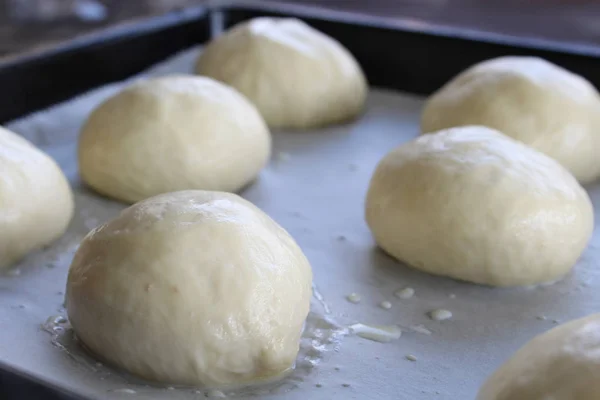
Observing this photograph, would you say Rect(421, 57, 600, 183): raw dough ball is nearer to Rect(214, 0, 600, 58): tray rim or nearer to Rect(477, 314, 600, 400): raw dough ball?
Rect(214, 0, 600, 58): tray rim

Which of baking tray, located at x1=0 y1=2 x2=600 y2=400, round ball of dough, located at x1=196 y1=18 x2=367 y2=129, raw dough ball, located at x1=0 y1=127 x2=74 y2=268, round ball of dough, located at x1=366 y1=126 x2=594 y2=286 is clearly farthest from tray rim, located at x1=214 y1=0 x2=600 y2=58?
raw dough ball, located at x1=0 y1=127 x2=74 y2=268

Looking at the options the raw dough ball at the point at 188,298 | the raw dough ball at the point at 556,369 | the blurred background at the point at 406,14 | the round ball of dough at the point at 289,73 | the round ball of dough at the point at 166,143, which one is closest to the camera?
the raw dough ball at the point at 556,369

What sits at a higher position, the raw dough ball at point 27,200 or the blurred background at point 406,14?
the raw dough ball at point 27,200

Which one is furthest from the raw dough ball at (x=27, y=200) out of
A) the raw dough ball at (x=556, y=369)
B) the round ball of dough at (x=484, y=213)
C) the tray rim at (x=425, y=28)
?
the tray rim at (x=425, y=28)

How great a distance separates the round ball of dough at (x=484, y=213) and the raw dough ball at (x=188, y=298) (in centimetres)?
30

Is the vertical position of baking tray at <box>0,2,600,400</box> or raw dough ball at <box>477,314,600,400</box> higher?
raw dough ball at <box>477,314,600,400</box>

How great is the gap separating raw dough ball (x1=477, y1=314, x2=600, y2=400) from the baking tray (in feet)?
0.51

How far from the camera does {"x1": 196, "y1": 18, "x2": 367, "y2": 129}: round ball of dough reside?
186 centimetres

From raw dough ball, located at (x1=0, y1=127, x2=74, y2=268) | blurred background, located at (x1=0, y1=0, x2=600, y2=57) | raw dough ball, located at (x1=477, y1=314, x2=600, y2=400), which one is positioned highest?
raw dough ball, located at (x1=477, y1=314, x2=600, y2=400)

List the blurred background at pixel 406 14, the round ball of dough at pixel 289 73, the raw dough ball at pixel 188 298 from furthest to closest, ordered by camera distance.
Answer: the blurred background at pixel 406 14, the round ball of dough at pixel 289 73, the raw dough ball at pixel 188 298

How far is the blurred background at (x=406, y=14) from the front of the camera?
101 inches

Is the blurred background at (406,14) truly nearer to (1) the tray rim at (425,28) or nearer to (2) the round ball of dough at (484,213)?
(1) the tray rim at (425,28)

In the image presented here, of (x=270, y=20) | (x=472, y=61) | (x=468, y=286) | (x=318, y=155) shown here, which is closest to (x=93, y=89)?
(x=270, y=20)

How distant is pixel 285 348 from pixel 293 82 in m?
0.97
